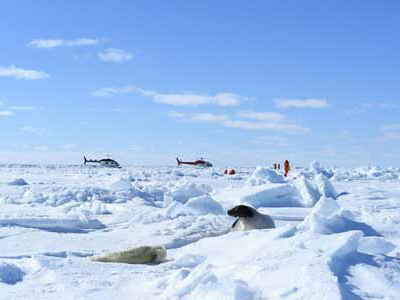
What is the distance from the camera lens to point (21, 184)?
49.1 ft

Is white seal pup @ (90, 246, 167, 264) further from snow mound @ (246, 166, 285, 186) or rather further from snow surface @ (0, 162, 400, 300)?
snow mound @ (246, 166, 285, 186)

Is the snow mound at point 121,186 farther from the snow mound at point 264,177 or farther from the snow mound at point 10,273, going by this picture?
the snow mound at point 10,273

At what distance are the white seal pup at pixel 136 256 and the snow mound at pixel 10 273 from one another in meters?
0.68

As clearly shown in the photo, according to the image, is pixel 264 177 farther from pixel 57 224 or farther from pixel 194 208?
pixel 57 224

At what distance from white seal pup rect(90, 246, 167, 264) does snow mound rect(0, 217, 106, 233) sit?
208 cm

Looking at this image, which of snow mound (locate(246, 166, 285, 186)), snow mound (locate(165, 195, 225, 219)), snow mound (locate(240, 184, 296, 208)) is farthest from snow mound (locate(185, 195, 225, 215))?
snow mound (locate(246, 166, 285, 186))

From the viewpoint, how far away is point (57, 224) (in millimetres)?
6047

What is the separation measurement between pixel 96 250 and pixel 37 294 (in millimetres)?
1695

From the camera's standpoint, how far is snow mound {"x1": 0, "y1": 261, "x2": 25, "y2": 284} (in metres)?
3.26

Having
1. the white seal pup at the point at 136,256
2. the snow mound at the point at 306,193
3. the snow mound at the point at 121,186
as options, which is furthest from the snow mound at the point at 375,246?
the snow mound at the point at 121,186

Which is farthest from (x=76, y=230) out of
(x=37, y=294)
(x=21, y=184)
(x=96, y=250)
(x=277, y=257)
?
(x=21, y=184)

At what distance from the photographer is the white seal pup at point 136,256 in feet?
12.8

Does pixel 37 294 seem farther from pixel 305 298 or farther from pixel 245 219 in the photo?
pixel 245 219

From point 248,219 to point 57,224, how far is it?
2358 mm
